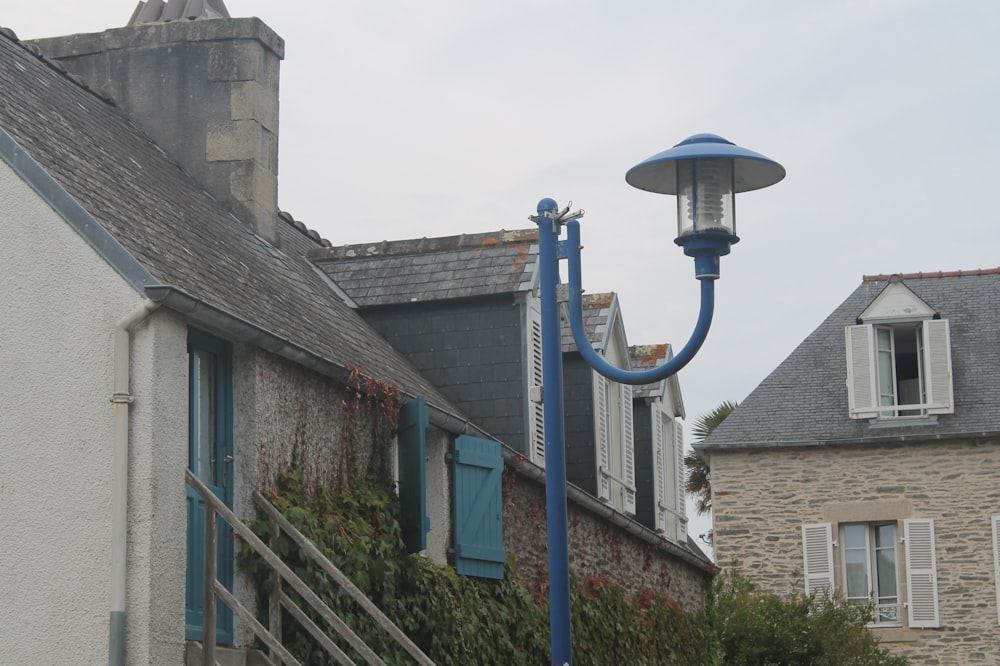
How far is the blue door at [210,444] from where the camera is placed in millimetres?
9516

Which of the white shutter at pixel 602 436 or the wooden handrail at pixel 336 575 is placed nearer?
the wooden handrail at pixel 336 575

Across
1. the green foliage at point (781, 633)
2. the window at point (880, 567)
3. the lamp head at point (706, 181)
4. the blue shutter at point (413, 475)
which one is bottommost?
the green foliage at point (781, 633)

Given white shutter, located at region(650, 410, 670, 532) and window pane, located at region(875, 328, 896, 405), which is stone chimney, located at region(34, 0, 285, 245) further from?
window pane, located at region(875, 328, 896, 405)

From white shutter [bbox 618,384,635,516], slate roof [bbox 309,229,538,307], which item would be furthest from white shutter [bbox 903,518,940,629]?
slate roof [bbox 309,229,538,307]

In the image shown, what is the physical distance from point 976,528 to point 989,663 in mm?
2046

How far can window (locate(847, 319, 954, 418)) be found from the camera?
26.8 meters

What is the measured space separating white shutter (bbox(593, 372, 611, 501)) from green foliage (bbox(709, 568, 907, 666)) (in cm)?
499

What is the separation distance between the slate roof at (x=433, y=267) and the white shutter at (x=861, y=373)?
12654 millimetres

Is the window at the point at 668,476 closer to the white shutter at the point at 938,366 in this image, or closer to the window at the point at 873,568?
the window at the point at 873,568

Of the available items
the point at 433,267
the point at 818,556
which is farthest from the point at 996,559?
the point at 433,267

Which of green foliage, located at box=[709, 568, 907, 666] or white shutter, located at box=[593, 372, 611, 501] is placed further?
green foliage, located at box=[709, 568, 907, 666]

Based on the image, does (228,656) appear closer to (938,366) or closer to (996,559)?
(996,559)

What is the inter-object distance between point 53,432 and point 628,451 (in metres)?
10.3

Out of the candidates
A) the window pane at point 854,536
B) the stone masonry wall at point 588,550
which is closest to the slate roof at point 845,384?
the window pane at point 854,536
